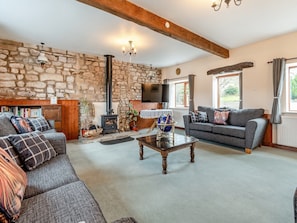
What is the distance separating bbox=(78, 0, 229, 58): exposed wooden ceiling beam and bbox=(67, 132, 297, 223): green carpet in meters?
2.30

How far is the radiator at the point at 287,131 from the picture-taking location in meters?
3.45

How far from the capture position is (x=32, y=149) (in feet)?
5.31

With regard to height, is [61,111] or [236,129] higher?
[61,111]

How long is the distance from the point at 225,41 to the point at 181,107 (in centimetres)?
302

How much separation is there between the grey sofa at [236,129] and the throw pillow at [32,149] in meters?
3.39

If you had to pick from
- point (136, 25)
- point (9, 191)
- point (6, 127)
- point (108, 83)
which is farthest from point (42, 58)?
point (9, 191)

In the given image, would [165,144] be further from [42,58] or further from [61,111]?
[42,58]

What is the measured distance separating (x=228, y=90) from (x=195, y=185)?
3.63 meters

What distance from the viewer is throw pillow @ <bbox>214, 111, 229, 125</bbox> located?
414cm

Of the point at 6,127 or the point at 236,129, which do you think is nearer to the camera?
the point at 6,127

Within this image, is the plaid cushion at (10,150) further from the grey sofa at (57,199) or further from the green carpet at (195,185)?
the green carpet at (195,185)

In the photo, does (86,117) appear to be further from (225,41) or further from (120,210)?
(225,41)

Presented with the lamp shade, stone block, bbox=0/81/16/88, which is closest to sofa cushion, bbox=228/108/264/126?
the lamp shade

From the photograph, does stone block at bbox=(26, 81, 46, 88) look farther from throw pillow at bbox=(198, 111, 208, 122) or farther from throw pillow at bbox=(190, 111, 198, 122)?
throw pillow at bbox=(198, 111, 208, 122)
